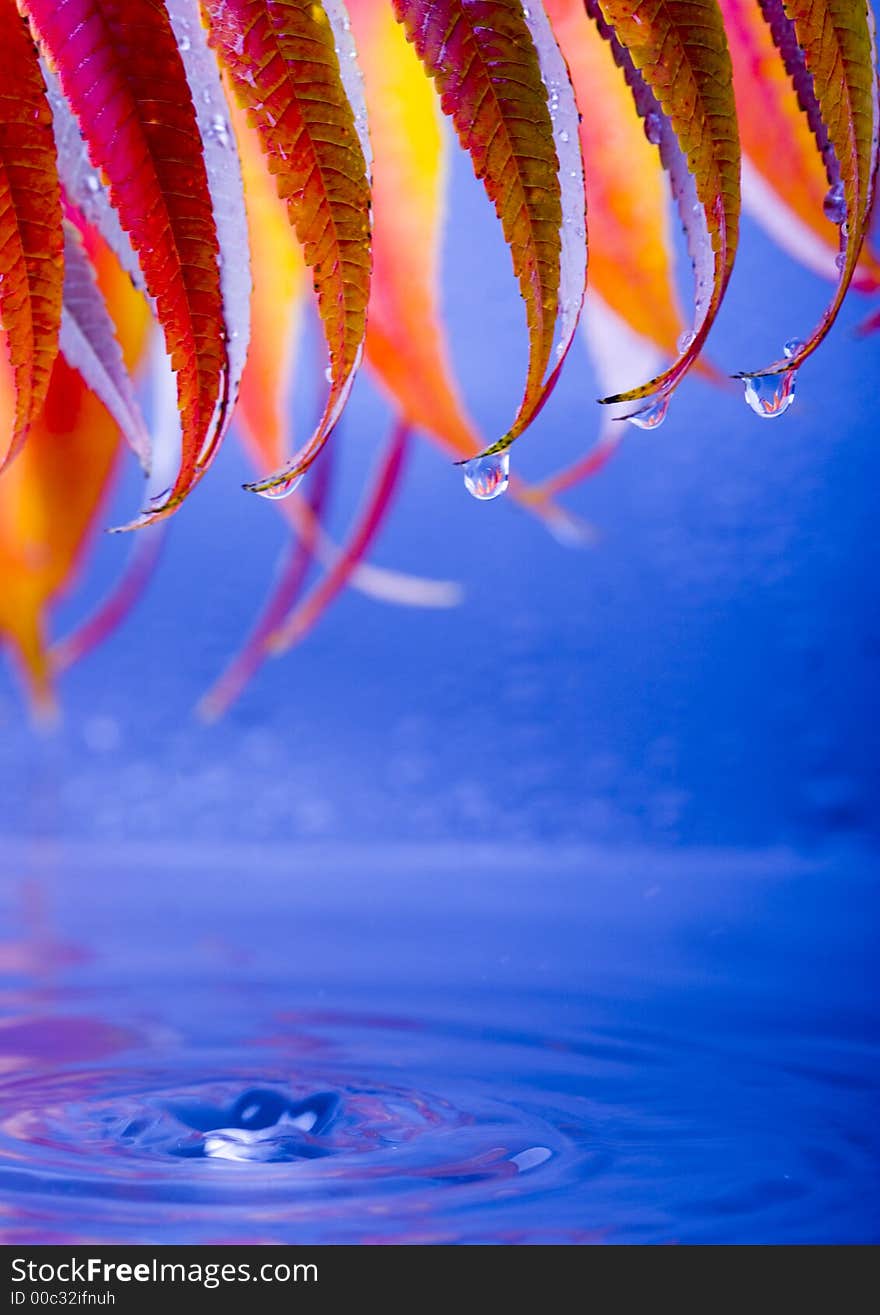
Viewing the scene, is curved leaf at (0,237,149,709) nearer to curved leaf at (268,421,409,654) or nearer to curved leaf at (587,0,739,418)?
curved leaf at (268,421,409,654)

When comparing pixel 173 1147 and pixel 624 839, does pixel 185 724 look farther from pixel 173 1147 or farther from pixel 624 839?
pixel 173 1147

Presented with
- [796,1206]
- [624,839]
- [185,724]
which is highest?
[185,724]

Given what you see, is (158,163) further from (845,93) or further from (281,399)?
(281,399)

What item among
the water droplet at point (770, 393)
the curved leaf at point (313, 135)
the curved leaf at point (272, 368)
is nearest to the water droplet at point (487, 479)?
the water droplet at point (770, 393)

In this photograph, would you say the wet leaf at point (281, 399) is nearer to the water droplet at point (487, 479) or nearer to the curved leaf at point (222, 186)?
the water droplet at point (487, 479)

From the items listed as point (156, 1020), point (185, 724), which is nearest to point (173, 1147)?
point (156, 1020)

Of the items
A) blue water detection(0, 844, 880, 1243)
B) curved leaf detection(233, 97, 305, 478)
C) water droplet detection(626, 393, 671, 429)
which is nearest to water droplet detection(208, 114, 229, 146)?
water droplet detection(626, 393, 671, 429)
